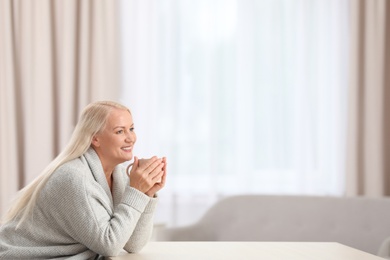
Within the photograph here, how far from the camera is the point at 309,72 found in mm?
5020

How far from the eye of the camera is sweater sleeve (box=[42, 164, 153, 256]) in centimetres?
221

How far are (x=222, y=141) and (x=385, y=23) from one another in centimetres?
140

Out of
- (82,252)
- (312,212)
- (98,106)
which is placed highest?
(98,106)

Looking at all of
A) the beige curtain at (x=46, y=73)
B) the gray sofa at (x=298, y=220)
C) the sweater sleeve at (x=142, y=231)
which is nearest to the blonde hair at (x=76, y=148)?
the sweater sleeve at (x=142, y=231)

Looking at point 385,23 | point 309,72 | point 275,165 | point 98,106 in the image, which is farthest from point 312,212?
point 98,106

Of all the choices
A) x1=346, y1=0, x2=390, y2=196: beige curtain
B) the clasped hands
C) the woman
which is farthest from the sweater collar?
x1=346, y1=0, x2=390, y2=196: beige curtain

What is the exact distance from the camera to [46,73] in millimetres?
4648

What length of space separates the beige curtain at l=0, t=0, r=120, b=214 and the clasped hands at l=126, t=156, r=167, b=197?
2403mm

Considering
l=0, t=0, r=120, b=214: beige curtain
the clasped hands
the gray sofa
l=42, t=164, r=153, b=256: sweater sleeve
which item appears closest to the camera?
l=42, t=164, r=153, b=256: sweater sleeve

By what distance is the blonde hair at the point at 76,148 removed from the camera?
7.64 ft

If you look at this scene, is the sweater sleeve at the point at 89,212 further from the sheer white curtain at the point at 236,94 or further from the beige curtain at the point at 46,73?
the sheer white curtain at the point at 236,94

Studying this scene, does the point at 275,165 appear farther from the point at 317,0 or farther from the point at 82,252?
the point at 82,252

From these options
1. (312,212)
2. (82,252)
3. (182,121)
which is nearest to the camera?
(82,252)

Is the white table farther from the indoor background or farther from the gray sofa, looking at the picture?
the indoor background
